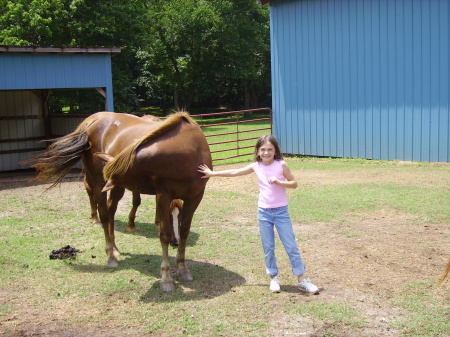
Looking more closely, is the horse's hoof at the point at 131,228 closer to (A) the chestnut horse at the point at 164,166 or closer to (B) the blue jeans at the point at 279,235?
(A) the chestnut horse at the point at 164,166

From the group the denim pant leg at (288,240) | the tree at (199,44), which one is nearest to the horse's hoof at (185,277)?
the denim pant leg at (288,240)

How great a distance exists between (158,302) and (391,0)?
10725 millimetres

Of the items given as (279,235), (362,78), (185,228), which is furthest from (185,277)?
(362,78)

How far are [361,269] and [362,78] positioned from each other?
30.0 feet

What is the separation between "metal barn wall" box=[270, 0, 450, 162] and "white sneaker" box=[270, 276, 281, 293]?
29.5 ft

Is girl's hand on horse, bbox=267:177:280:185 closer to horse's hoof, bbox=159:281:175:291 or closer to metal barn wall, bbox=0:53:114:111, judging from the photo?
horse's hoof, bbox=159:281:175:291

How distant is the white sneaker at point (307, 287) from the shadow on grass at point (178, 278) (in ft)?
2.00

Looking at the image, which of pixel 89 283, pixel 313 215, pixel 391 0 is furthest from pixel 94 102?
pixel 89 283

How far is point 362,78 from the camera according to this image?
13.6m

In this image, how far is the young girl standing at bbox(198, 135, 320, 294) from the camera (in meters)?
4.75

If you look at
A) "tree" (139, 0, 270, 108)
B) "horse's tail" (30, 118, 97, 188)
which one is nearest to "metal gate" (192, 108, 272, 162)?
"tree" (139, 0, 270, 108)

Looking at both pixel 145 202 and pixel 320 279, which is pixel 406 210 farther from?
pixel 145 202

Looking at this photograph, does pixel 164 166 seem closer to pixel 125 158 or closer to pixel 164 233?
pixel 125 158

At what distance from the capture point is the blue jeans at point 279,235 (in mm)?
4750
